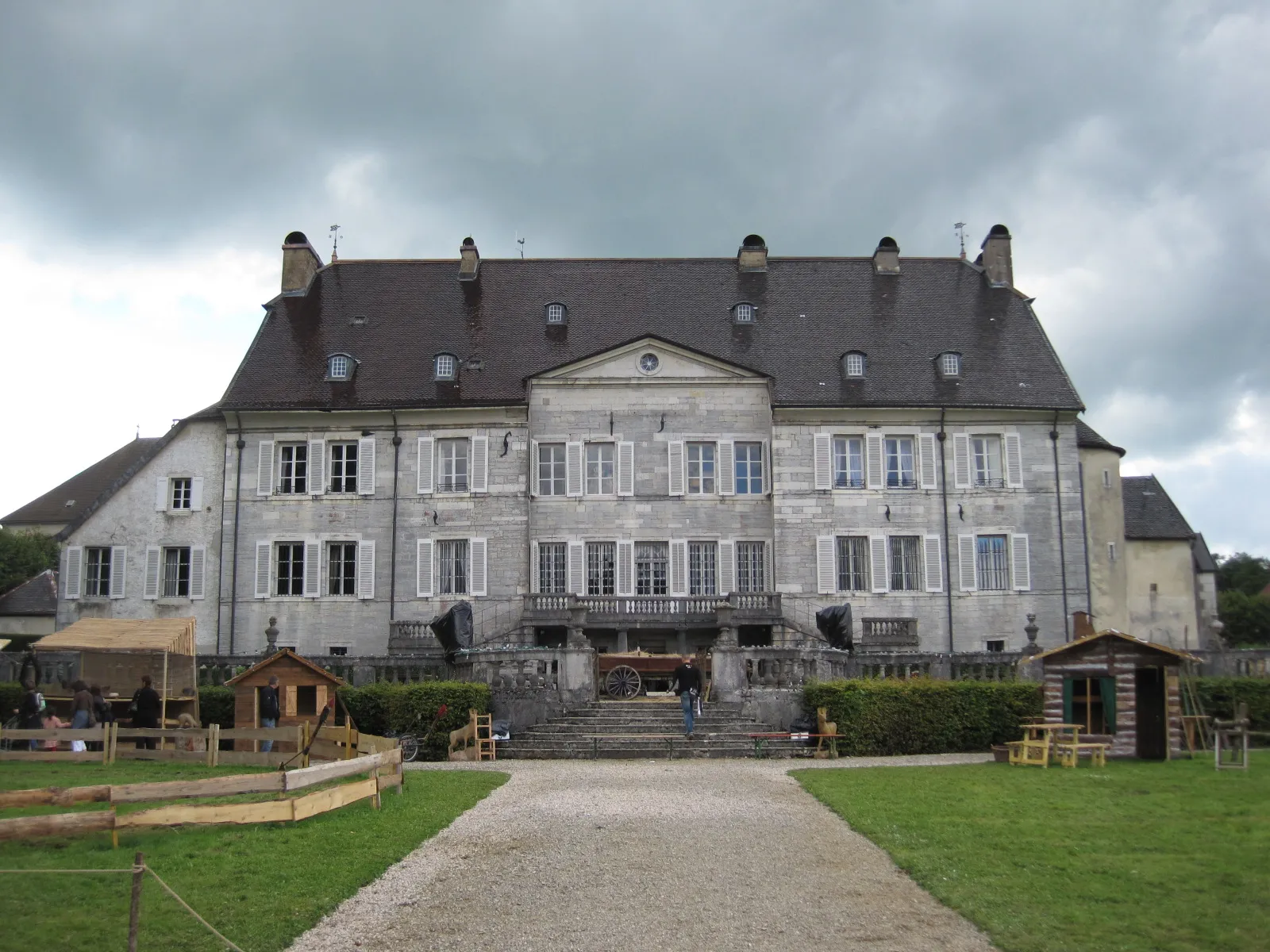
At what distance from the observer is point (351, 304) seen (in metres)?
41.2

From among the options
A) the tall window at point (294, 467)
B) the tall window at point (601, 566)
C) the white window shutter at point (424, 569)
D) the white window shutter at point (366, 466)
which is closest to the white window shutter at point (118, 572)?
the tall window at point (294, 467)

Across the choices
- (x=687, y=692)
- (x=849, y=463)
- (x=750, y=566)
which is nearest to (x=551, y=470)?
(x=750, y=566)

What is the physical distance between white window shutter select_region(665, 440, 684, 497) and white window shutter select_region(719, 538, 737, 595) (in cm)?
204

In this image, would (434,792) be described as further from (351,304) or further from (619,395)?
(351,304)

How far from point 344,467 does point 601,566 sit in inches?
330

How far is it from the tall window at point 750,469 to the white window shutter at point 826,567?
244cm

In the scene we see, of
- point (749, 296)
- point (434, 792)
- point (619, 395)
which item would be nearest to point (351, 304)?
point (619, 395)

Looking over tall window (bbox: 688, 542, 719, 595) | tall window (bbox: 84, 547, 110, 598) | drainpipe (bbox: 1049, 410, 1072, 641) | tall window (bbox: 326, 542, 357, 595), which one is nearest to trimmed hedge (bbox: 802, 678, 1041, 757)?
tall window (bbox: 688, 542, 719, 595)

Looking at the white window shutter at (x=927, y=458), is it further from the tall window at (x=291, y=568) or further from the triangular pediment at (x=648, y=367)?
the tall window at (x=291, y=568)

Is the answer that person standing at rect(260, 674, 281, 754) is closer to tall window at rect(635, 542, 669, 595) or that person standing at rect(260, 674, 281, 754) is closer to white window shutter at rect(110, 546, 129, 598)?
tall window at rect(635, 542, 669, 595)

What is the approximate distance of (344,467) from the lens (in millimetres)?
37250

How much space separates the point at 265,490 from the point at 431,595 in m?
6.07

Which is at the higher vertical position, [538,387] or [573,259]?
[573,259]

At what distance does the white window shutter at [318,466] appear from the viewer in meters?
37.0
